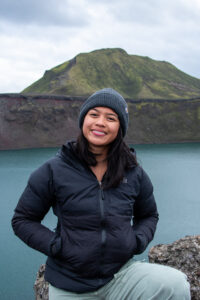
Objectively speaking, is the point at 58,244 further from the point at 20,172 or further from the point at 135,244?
the point at 20,172

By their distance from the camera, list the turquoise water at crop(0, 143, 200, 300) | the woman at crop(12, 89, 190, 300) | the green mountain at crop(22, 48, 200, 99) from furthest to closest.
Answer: the green mountain at crop(22, 48, 200, 99) → the turquoise water at crop(0, 143, 200, 300) → the woman at crop(12, 89, 190, 300)

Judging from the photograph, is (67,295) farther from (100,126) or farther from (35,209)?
(100,126)

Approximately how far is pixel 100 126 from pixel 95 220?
770 mm

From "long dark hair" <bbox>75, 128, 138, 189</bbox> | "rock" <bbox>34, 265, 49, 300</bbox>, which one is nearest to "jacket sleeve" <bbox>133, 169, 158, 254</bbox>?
"long dark hair" <bbox>75, 128, 138, 189</bbox>

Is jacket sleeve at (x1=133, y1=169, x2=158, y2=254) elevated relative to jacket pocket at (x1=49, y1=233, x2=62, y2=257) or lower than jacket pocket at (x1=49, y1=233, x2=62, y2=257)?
elevated

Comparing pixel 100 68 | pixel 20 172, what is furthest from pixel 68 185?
pixel 100 68

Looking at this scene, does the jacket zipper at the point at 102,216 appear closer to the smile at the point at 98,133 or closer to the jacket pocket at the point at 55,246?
the jacket pocket at the point at 55,246

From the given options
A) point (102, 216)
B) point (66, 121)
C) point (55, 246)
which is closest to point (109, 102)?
point (102, 216)

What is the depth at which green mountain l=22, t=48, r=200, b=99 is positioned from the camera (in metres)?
71.9

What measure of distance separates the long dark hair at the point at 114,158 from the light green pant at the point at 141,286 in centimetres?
66

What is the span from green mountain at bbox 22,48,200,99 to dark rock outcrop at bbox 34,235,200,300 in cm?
6318

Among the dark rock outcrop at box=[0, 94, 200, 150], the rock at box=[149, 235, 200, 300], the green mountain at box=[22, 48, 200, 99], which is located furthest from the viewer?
the green mountain at box=[22, 48, 200, 99]

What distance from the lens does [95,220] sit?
2.24 metres

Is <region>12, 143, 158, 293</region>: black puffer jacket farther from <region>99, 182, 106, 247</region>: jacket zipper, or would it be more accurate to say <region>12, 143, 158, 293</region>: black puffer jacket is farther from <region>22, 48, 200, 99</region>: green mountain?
<region>22, 48, 200, 99</region>: green mountain
